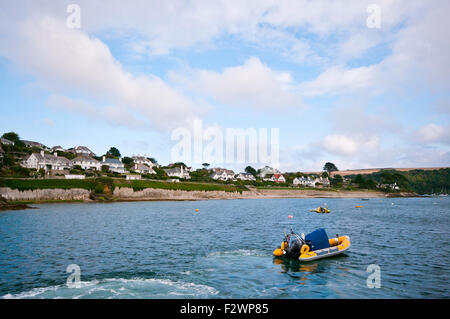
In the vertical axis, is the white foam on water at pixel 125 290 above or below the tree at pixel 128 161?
below

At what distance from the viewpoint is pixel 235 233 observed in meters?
37.1

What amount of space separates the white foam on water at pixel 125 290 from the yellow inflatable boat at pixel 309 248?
901 centimetres

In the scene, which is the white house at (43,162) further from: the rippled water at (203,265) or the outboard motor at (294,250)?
the outboard motor at (294,250)

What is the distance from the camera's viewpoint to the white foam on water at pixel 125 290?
15.9m

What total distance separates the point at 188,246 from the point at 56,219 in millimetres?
29111

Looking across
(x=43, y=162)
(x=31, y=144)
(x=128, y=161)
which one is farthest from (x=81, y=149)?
(x=43, y=162)

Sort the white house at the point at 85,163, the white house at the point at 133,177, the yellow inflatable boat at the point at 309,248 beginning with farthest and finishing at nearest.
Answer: the white house at the point at 85,163 < the white house at the point at 133,177 < the yellow inflatable boat at the point at 309,248

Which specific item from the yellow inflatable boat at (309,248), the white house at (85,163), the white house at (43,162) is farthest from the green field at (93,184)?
the yellow inflatable boat at (309,248)

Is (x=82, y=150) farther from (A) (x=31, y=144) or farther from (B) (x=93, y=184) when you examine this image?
(B) (x=93, y=184)

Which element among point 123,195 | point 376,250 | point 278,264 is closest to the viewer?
point 278,264

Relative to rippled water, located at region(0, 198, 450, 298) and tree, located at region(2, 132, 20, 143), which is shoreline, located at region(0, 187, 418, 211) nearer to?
rippled water, located at region(0, 198, 450, 298)
